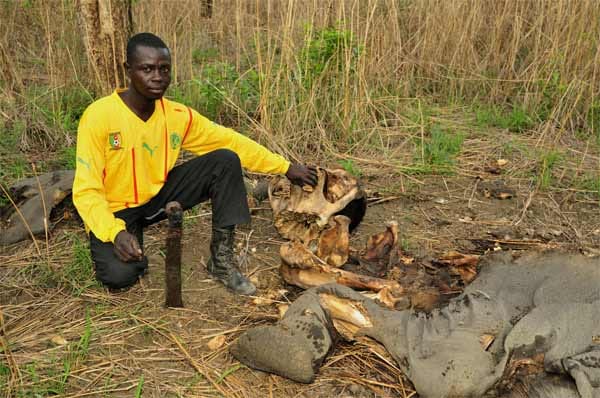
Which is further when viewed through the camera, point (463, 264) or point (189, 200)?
point (189, 200)

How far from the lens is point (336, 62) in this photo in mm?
4285

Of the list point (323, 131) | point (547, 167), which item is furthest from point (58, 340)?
point (547, 167)

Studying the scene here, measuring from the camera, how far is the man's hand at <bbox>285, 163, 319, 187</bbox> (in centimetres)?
286

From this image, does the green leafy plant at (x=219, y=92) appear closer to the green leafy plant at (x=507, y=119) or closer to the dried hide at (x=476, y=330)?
the green leafy plant at (x=507, y=119)

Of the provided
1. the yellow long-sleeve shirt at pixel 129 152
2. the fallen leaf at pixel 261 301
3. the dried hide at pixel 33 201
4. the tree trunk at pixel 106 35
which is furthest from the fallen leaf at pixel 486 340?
the tree trunk at pixel 106 35

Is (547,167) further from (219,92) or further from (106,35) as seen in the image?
(106,35)

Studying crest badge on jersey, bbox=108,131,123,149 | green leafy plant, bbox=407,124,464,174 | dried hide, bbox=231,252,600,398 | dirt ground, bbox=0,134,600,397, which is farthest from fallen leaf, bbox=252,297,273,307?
green leafy plant, bbox=407,124,464,174

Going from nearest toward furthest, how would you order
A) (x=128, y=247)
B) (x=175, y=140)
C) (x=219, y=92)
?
(x=128, y=247)
(x=175, y=140)
(x=219, y=92)

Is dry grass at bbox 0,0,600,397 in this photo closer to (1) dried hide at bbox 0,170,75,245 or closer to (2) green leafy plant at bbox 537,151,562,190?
(2) green leafy plant at bbox 537,151,562,190

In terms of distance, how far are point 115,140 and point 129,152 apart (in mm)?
86

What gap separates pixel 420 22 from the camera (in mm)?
5426

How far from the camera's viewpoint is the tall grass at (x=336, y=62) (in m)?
4.24

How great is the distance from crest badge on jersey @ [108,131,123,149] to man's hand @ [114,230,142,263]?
0.51 metres

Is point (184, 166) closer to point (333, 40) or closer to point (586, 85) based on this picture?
point (333, 40)
